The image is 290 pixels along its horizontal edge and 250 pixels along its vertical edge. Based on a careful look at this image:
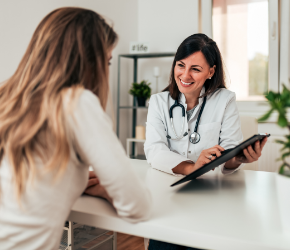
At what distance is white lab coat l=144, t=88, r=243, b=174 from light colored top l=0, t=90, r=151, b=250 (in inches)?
29.0

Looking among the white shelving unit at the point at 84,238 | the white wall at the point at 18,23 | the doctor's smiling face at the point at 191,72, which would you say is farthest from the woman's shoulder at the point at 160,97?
the white shelving unit at the point at 84,238

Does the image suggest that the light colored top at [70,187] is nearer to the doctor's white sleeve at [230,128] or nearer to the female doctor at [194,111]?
the female doctor at [194,111]

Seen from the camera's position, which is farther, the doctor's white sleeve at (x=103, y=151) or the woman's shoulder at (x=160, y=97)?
the woman's shoulder at (x=160, y=97)

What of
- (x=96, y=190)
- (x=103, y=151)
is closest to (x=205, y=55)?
(x=96, y=190)

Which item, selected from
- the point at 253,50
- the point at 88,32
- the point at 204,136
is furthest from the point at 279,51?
the point at 88,32

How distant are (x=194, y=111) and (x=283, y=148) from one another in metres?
0.98

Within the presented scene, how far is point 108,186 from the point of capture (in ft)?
2.10

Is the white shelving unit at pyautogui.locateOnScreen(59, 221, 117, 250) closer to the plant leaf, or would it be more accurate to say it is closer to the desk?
the desk

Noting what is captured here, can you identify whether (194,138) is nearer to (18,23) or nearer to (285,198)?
(285,198)

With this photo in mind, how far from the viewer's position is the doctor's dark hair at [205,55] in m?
1.49

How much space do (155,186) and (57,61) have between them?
529 mm

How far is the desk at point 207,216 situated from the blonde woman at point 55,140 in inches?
2.3

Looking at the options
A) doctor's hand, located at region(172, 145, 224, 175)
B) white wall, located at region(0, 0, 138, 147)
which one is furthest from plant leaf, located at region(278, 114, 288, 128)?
white wall, located at region(0, 0, 138, 147)

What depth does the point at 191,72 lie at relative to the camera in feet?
4.99
